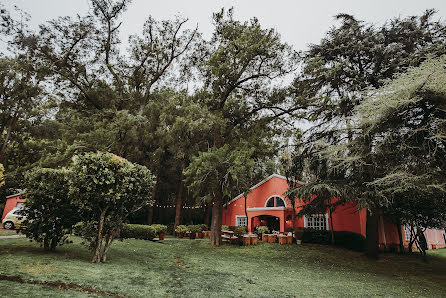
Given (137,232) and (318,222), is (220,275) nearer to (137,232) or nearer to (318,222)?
(137,232)

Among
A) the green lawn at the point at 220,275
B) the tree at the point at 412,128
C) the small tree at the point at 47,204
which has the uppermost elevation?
the tree at the point at 412,128

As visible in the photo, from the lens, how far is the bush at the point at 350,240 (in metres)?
15.6

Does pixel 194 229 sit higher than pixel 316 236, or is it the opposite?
pixel 316 236

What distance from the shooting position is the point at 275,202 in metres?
20.6

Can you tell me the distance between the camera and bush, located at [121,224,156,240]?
1580 centimetres

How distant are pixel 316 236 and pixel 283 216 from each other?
9.97 ft

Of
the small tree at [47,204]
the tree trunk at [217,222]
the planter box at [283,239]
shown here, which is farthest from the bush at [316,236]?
the small tree at [47,204]

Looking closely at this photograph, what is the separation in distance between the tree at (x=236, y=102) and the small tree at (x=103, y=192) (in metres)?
5.30

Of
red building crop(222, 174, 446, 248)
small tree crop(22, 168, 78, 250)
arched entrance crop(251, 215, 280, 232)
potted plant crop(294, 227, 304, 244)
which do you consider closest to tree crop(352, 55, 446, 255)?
red building crop(222, 174, 446, 248)

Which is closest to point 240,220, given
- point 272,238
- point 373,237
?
point 272,238

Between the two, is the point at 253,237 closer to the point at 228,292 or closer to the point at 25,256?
the point at 228,292

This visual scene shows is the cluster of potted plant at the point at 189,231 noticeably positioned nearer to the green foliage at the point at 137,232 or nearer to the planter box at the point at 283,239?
the green foliage at the point at 137,232

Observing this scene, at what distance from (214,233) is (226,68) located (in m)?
10.0

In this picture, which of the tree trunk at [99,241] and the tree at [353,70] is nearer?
the tree trunk at [99,241]
